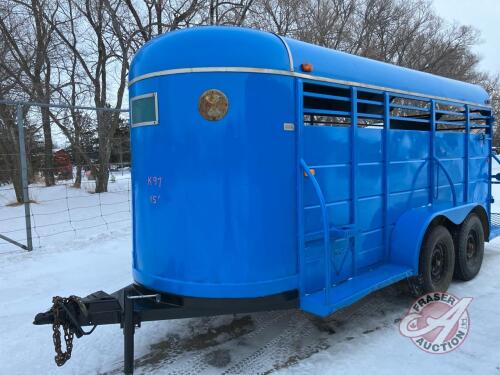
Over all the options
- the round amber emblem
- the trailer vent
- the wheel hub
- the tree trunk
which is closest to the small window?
the round amber emblem

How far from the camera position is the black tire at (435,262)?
14.3 feet

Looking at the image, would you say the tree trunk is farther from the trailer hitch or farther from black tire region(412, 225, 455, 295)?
black tire region(412, 225, 455, 295)

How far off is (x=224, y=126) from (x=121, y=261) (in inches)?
160

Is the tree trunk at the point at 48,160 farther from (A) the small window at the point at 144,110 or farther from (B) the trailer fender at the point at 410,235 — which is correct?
(B) the trailer fender at the point at 410,235

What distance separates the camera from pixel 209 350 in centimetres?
364

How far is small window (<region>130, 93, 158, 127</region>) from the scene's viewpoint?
3.25 metres

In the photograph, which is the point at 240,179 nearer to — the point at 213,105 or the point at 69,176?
the point at 213,105

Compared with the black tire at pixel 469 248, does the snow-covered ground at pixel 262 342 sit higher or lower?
lower

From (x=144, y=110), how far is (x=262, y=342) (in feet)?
7.14

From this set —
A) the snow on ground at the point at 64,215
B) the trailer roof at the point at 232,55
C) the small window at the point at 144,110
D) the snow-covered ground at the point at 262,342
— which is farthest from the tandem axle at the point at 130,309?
the snow on ground at the point at 64,215

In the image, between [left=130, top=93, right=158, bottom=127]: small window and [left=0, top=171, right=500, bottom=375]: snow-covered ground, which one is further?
[left=0, top=171, right=500, bottom=375]: snow-covered ground

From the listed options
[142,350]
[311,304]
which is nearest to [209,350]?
[142,350]

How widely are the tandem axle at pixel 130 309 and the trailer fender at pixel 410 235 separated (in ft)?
4.64

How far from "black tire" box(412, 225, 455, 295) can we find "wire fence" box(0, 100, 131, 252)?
5888 millimetres
